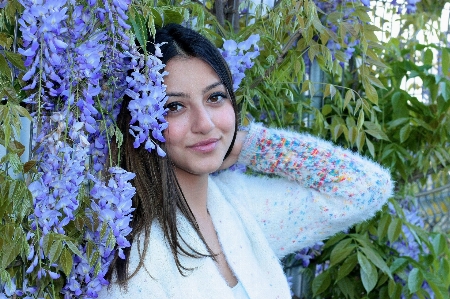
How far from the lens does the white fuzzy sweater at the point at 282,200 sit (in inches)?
63.2

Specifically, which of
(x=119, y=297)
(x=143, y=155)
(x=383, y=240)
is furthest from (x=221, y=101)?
(x=383, y=240)

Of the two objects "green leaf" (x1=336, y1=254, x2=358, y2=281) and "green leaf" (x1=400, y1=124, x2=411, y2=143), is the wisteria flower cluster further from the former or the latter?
"green leaf" (x1=400, y1=124, x2=411, y2=143)

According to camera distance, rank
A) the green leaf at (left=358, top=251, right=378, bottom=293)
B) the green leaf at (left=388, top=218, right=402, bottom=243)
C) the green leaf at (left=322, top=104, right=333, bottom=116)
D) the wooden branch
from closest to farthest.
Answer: the wooden branch
the green leaf at (left=358, top=251, right=378, bottom=293)
the green leaf at (left=388, top=218, right=402, bottom=243)
the green leaf at (left=322, top=104, right=333, bottom=116)

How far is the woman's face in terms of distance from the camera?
139cm

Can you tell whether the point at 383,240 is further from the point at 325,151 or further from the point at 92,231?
the point at 92,231

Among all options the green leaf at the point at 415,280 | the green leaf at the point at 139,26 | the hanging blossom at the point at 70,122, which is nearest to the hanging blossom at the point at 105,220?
the hanging blossom at the point at 70,122

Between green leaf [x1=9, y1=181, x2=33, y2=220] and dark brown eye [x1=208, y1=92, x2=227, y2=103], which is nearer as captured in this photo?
green leaf [x1=9, y1=181, x2=33, y2=220]

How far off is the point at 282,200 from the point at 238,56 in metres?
0.36

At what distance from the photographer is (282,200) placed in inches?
67.8

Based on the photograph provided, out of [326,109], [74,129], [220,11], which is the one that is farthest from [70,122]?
[326,109]

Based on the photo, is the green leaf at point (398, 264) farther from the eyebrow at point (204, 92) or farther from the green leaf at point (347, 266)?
the eyebrow at point (204, 92)

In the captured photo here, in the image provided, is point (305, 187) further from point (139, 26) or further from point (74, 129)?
point (74, 129)

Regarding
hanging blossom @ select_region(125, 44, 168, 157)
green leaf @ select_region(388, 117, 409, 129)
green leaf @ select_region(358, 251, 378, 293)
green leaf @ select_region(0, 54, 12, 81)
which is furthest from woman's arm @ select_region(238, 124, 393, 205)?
green leaf @ select_region(0, 54, 12, 81)

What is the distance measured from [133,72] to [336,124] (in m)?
1.03
